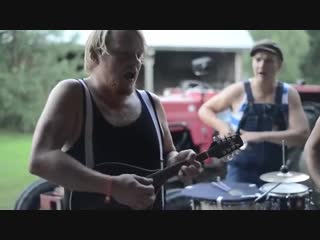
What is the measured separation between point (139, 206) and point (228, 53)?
2719 millimetres

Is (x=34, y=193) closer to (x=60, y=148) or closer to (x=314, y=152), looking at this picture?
(x=60, y=148)

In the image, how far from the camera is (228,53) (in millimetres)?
3637

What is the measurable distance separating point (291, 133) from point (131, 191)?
926 mm

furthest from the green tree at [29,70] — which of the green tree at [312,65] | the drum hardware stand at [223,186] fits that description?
the green tree at [312,65]

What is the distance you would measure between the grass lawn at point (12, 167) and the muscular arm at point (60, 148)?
4.14ft

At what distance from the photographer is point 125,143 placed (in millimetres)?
1099

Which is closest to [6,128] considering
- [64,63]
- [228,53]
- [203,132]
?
[64,63]

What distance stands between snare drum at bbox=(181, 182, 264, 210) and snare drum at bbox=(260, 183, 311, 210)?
4cm

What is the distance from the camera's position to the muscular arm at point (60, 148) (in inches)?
40.7

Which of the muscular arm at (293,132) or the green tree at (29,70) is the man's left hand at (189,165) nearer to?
the muscular arm at (293,132)

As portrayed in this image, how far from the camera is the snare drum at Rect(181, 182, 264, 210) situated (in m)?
1.71
